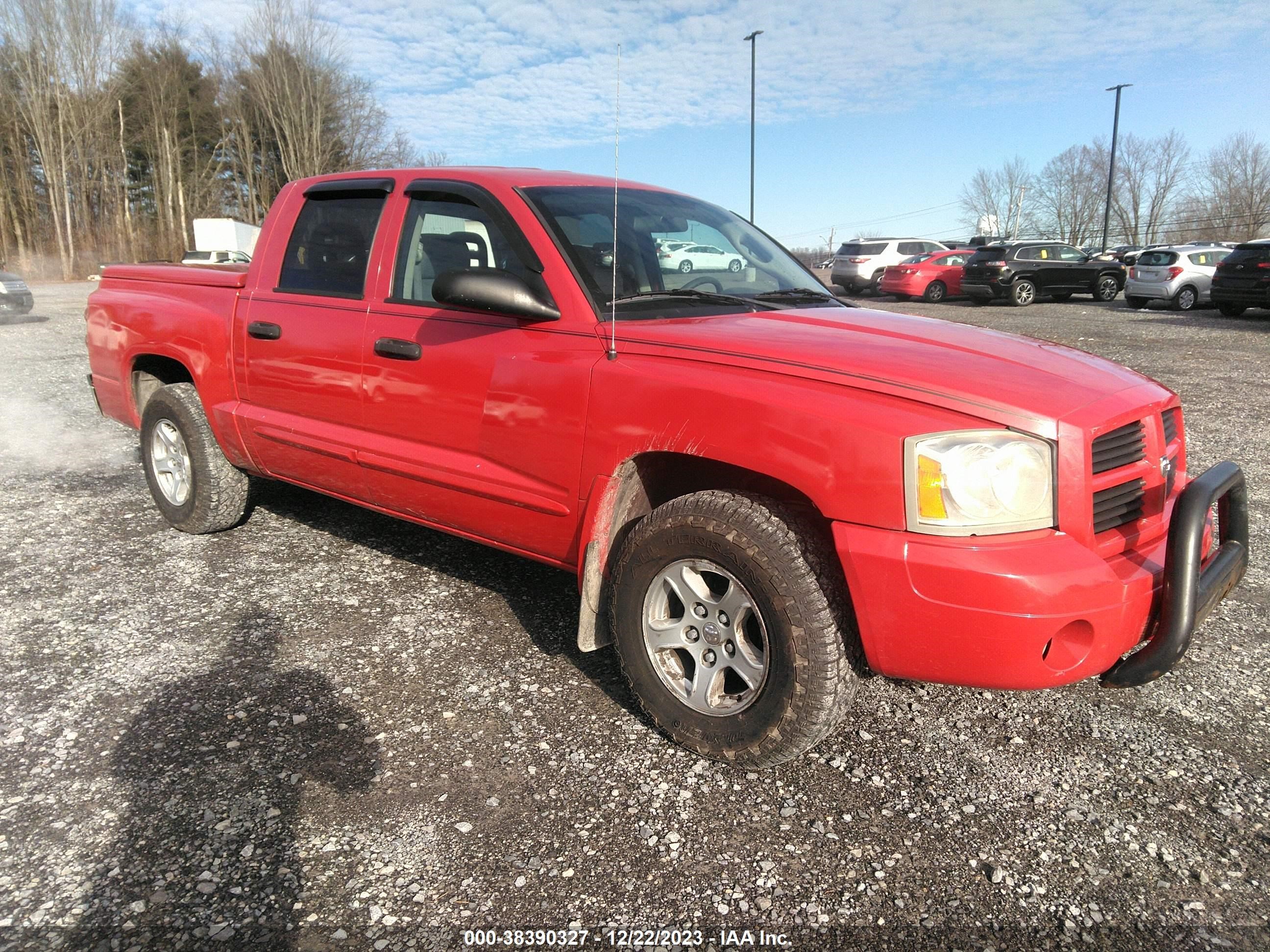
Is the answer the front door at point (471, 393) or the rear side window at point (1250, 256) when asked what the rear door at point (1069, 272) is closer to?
the rear side window at point (1250, 256)

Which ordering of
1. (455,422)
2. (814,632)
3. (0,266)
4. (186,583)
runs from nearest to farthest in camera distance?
(814,632)
(455,422)
(186,583)
(0,266)

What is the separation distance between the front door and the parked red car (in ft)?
72.6

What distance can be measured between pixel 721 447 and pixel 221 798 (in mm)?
1746

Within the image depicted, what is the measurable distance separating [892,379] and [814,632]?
2.34ft

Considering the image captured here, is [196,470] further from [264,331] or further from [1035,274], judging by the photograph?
[1035,274]

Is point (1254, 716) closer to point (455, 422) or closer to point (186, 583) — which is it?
point (455, 422)

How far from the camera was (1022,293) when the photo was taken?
22.2 m

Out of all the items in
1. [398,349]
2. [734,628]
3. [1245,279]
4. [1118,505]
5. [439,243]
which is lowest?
[734,628]

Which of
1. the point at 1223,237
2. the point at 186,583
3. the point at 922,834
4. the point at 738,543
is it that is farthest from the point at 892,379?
the point at 1223,237

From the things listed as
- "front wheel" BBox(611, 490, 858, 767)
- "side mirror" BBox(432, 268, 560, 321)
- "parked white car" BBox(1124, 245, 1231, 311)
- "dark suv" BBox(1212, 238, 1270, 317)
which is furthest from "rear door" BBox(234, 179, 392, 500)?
"parked white car" BBox(1124, 245, 1231, 311)

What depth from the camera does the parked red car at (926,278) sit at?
23812mm

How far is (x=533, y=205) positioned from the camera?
333 centimetres

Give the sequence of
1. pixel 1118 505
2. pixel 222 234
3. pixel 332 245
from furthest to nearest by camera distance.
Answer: pixel 222 234 → pixel 332 245 → pixel 1118 505

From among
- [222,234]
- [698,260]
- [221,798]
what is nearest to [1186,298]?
[698,260]
